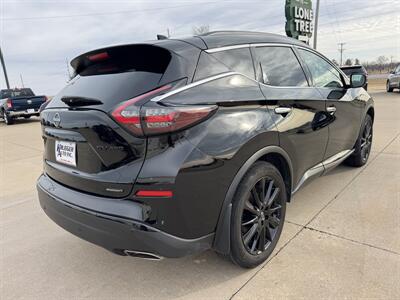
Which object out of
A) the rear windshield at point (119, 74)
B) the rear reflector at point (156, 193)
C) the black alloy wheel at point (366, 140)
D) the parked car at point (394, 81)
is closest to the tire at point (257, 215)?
the rear reflector at point (156, 193)

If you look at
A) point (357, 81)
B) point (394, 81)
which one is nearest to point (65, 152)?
point (357, 81)

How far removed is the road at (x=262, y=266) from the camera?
227cm

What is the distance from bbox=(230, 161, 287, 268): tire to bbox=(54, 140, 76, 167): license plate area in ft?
3.70

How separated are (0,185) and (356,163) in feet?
17.6

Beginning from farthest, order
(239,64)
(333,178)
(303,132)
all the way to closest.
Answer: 1. (333,178)
2. (303,132)
3. (239,64)

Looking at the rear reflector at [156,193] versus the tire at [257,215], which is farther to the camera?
the tire at [257,215]

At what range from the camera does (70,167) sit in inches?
89.5

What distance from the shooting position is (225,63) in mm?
2311

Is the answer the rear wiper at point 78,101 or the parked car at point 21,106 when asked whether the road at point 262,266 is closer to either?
the rear wiper at point 78,101

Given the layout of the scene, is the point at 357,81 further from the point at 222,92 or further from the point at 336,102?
the point at 222,92

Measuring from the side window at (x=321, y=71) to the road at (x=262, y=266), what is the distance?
1.26 m

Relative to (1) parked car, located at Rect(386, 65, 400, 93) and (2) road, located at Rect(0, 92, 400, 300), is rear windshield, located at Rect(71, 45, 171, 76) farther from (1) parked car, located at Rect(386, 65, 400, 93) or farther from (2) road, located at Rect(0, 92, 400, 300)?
(1) parked car, located at Rect(386, 65, 400, 93)

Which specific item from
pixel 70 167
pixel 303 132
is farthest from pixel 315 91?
pixel 70 167

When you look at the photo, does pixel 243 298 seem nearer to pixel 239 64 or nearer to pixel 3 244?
pixel 239 64
